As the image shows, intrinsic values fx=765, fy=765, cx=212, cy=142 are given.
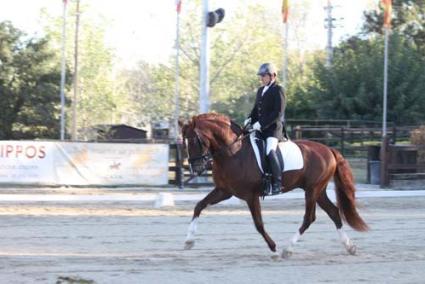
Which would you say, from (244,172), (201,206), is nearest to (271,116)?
(244,172)

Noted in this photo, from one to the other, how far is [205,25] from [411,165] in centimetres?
879

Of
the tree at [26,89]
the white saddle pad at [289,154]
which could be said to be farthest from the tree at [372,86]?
the white saddle pad at [289,154]

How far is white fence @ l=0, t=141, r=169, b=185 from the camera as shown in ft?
80.7

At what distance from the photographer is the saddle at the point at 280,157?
11.2m

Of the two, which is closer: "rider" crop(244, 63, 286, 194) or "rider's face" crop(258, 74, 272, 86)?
"rider" crop(244, 63, 286, 194)

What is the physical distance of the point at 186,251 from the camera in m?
11.4

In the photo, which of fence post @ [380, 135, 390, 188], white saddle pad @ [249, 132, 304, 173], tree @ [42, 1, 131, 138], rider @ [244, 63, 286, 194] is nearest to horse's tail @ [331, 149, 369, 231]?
white saddle pad @ [249, 132, 304, 173]

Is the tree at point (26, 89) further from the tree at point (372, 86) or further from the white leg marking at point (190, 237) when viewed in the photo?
the white leg marking at point (190, 237)

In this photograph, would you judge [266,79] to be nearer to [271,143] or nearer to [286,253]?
[271,143]

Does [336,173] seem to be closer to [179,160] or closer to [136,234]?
[136,234]

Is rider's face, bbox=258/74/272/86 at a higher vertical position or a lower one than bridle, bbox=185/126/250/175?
higher

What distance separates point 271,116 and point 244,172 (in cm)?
95

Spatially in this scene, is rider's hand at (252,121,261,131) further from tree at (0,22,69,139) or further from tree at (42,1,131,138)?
tree at (42,1,131,138)

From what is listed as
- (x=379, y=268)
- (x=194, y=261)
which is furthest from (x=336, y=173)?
(x=194, y=261)
